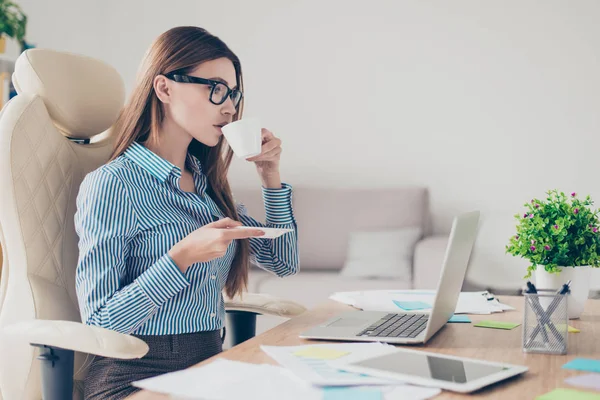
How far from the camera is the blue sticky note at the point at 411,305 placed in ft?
4.98

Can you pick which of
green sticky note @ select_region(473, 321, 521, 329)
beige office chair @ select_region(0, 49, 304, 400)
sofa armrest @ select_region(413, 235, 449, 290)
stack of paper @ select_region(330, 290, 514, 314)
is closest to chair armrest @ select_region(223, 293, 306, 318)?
beige office chair @ select_region(0, 49, 304, 400)

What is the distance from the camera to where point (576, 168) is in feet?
12.1

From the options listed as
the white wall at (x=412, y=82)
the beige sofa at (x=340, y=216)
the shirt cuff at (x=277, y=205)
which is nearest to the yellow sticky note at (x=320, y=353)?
the shirt cuff at (x=277, y=205)

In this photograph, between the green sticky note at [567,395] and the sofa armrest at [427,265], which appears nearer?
the green sticky note at [567,395]

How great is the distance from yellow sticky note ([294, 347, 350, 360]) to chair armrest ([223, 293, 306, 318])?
516 millimetres

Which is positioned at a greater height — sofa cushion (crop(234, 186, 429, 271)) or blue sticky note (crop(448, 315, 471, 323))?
blue sticky note (crop(448, 315, 471, 323))

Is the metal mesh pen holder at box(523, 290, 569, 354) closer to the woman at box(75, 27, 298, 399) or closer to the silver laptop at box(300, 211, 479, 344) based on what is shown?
the silver laptop at box(300, 211, 479, 344)

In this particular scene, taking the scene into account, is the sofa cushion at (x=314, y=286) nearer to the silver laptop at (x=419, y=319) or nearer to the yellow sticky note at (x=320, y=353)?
the silver laptop at (x=419, y=319)

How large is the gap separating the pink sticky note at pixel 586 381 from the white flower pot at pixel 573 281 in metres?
0.44

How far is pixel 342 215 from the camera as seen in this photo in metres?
3.66

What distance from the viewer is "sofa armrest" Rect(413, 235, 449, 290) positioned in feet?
9.73

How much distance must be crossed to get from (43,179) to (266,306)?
0.56 meters

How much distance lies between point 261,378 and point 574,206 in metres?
0.81

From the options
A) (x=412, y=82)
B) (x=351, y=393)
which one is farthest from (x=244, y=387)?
(x=412, y=82)
